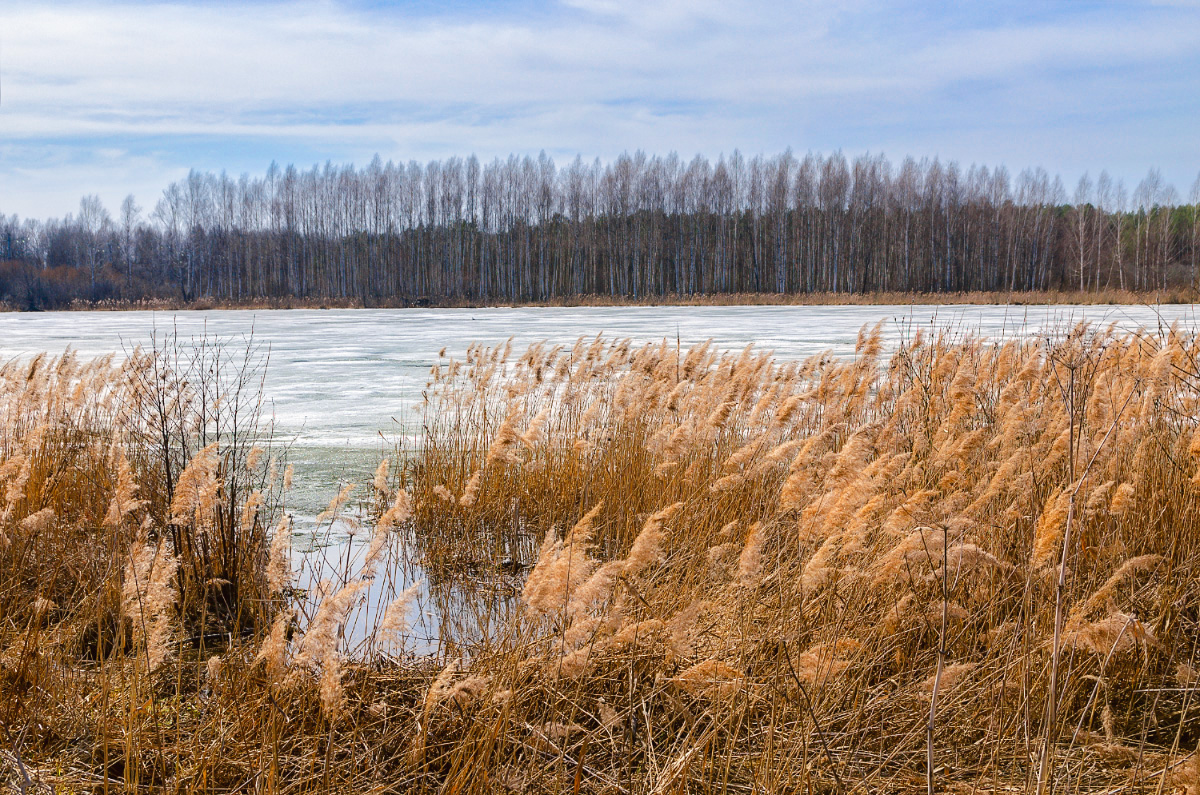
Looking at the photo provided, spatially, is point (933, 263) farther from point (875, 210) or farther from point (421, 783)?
point (421, 783)

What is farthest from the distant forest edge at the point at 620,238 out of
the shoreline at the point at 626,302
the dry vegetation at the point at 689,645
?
the dry vegetation at the point at 689,645

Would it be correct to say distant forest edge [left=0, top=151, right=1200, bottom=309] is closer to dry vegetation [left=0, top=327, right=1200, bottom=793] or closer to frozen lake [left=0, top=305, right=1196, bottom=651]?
frozen lake [left=0, top=305, right=1196, bottom=651]

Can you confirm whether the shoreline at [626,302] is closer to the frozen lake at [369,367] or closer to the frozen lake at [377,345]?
the frozen lake at [377,345]

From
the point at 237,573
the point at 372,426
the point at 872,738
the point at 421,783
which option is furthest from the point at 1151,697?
the point at 372,426

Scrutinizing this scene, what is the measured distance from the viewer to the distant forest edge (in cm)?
5084

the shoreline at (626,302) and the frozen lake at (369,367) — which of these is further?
the shoreline at (626,302)

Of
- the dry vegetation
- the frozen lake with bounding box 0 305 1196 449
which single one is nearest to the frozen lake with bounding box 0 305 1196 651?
the frozen lake with bounding box 0 305 1196 449

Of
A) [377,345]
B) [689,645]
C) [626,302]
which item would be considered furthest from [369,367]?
[626,302]

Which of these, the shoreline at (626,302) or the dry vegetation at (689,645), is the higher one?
the shoreline at (626,302)

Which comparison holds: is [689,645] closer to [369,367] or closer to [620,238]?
[369,367]

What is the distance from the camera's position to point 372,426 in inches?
293

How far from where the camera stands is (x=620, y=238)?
52.2 m

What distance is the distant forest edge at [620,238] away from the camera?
5084cm

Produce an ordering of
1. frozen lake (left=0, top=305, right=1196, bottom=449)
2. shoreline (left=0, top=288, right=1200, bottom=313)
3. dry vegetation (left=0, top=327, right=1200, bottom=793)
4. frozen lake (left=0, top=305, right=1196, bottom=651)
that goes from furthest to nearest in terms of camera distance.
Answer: shoreline (left=0, top=288, right=1200, bottom=313), frozen lake (left=0, top=305, right=1196, bottom=449), frozen lake (left=0, top=305, right=1196, bottom=651), dry vegetation (left=0, top=327, right=1200, bottom=793)
